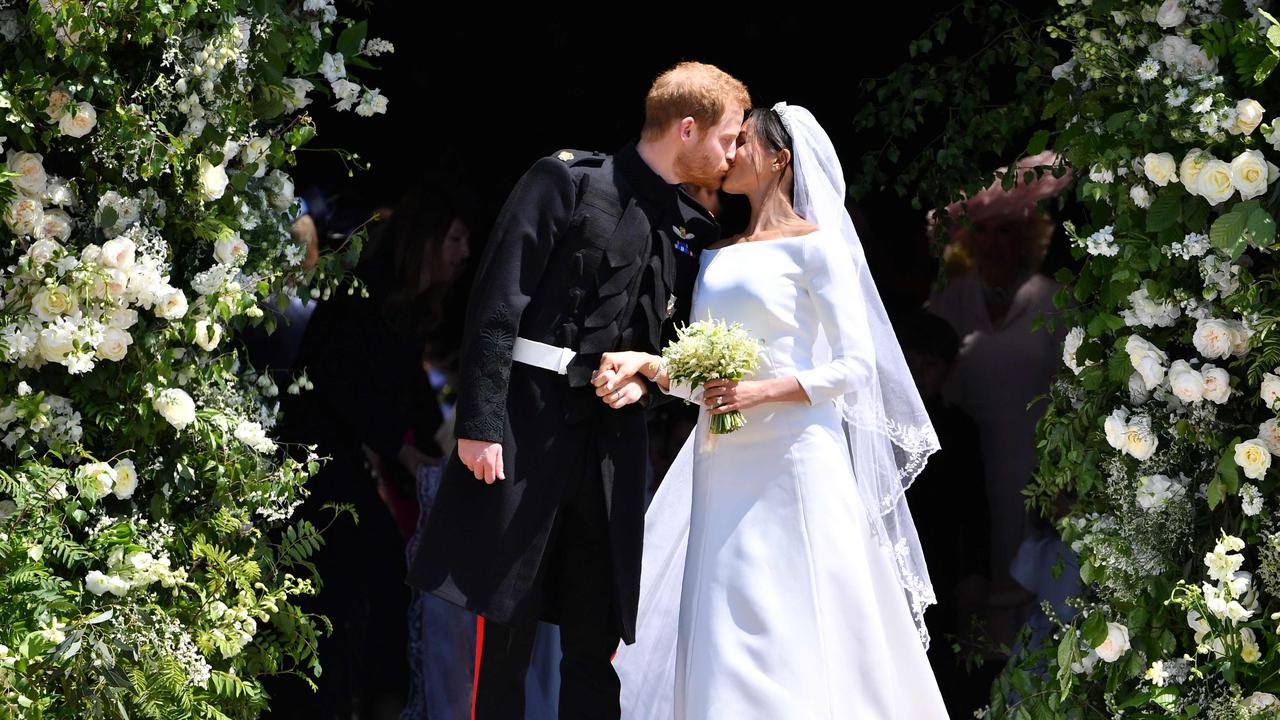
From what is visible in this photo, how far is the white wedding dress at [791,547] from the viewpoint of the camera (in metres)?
3.44

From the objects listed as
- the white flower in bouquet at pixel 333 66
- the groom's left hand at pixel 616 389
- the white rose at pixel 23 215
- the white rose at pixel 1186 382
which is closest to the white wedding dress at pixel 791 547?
the groom's left hand at pixel 616 389

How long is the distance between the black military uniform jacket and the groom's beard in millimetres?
132

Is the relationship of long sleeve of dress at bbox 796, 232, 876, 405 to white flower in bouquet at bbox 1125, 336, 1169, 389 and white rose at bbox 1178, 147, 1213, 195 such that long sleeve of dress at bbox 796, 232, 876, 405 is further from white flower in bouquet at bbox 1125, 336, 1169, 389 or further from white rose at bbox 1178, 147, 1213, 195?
white rose at bbox 1178, 147, 1213, 195

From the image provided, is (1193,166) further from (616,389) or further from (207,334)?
(207,334)

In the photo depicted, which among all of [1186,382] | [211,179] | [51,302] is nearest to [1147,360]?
[1186,382]

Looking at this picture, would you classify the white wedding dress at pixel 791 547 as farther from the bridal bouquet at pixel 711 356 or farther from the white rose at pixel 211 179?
the white rose at pixel 211 179

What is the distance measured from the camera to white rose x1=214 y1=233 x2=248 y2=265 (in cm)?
351

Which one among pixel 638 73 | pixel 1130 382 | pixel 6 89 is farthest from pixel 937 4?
pixel 6 89

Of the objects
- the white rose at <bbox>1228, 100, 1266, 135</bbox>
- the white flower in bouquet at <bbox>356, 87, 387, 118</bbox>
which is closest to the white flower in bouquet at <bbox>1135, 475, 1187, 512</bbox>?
the white rose at <bbox>1228, 100, 1266, 135</bbox>

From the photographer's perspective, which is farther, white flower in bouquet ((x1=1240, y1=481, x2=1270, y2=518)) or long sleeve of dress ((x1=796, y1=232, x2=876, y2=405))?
long sleeve of dress ((x1=796, y1=232, x2=876, y2=405))

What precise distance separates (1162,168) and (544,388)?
5.75ft

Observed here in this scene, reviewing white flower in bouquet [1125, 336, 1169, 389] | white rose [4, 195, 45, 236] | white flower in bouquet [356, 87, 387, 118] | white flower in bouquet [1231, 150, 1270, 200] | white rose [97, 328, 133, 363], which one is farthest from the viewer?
white flower in bouquet [356, 87, 387, 118]

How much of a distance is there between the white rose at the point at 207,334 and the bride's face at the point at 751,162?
1476mm

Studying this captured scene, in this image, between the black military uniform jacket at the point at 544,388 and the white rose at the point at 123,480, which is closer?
the white rose at the point at 123,480
